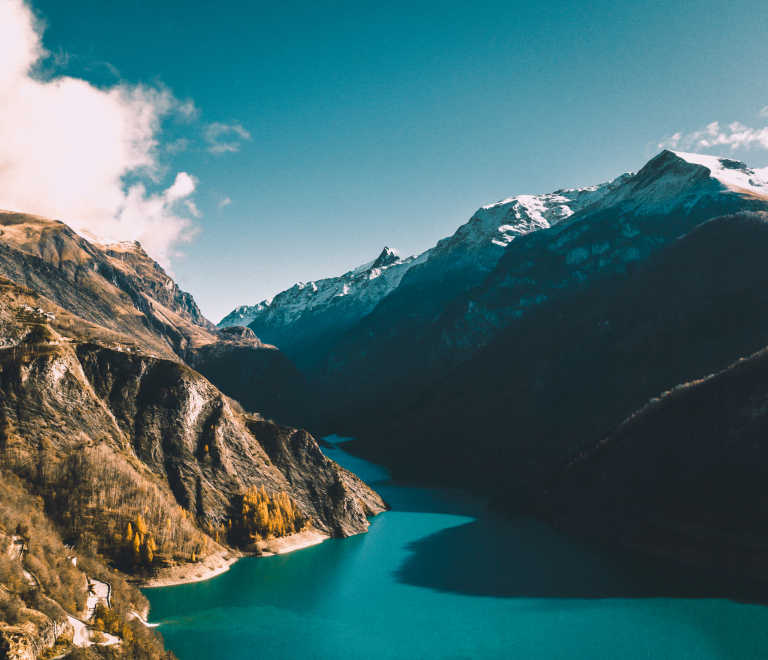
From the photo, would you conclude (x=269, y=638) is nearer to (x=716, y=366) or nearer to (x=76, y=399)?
(x=76, y=399)

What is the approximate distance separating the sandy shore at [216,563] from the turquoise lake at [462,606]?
56.4 inches

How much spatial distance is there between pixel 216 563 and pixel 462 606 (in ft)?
135

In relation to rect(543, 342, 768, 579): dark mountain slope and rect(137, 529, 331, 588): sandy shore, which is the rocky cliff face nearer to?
rect(137, 529, 331, 588): sandy shore

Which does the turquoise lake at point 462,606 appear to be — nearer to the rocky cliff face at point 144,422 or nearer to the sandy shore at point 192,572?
the sandy shore at point 192,572

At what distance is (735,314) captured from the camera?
567 ft

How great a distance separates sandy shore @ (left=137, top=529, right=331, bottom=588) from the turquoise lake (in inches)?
56.4

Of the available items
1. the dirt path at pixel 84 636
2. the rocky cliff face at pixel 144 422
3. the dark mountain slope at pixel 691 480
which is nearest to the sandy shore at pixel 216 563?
the rocky cliff face at pixel 144 422

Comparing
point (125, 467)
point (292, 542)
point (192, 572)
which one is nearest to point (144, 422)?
point (125, 467)

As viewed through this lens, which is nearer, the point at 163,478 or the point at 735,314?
the point at 163,478

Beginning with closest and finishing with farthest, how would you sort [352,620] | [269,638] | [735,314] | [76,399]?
[269,638] → [352,620] → [76,399] → [735,314]

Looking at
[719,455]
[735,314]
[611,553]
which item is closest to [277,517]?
[611,553]

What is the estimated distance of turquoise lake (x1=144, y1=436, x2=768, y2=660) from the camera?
6725cm

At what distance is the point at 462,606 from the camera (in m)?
80.9

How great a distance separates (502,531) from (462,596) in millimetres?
42228
